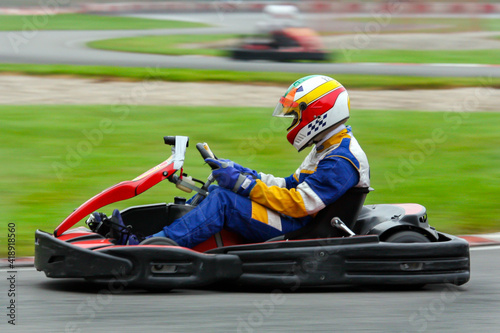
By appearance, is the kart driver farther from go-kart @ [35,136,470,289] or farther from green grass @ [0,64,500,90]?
green grass @ [0,64,500,90]

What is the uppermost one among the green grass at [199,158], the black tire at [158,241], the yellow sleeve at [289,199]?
the yellow sleeve at [289,199]

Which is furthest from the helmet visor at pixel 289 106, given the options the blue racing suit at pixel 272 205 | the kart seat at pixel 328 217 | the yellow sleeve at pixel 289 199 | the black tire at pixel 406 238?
the black tire at pixel 406 238

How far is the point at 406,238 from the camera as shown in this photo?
428 cm

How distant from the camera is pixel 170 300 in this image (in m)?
3.92

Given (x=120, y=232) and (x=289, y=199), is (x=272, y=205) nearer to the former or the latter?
(x=289, y=199)

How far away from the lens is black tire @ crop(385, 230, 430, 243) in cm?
427

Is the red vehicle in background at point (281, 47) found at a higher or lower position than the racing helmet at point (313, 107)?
lower

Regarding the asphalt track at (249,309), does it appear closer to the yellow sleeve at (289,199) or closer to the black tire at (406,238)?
the black tire at (406,238)

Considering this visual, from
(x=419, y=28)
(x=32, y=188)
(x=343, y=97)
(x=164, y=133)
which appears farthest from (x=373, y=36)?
(x=343, y=97)

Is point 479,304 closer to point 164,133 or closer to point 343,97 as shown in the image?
point 343,97

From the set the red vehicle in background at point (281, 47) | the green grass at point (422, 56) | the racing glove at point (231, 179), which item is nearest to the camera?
the racing glove at point (231, 179)

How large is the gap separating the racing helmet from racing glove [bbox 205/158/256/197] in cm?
45

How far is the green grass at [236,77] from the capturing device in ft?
41.8

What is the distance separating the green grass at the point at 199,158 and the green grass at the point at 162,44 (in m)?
7.76
